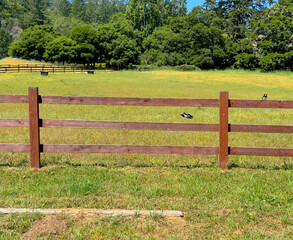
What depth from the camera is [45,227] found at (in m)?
4.09

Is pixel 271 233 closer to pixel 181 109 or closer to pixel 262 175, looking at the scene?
pixel 262 175

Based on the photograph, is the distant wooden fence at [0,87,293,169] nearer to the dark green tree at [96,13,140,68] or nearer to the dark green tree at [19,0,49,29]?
the dark green tree at [96,13,140,68]

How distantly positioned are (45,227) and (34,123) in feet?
9.32

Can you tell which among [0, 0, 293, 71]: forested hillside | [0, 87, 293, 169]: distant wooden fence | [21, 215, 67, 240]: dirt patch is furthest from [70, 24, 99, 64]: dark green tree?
[21, 215, 67, 240]: dirt patch

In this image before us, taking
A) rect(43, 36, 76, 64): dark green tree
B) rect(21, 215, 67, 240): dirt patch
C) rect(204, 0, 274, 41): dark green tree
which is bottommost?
rect(21, 215, 67, 240): dirt patch

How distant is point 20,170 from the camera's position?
21.3 ft

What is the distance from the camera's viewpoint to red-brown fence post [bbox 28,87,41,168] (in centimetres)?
646

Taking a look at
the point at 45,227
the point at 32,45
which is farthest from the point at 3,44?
the point at 45,227

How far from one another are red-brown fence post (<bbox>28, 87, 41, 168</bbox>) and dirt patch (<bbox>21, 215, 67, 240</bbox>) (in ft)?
7.96

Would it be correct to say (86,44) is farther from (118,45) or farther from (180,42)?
(180,42)

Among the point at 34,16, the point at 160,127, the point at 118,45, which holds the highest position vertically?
the point at 34,16

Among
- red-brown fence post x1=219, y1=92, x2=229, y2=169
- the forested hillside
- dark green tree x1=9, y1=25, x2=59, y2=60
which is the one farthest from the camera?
dark green tree x1=9, y1=25, x2=59, y2=60

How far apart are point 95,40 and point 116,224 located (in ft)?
299

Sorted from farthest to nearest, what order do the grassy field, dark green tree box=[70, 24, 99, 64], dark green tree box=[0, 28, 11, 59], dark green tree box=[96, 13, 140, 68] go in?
dark green tree box=[0, 28, 11, 59] < dark green tree box=[70, 24, 99, 64] < dark green tree box=[96, 13, 140, 68] < the grassy field
